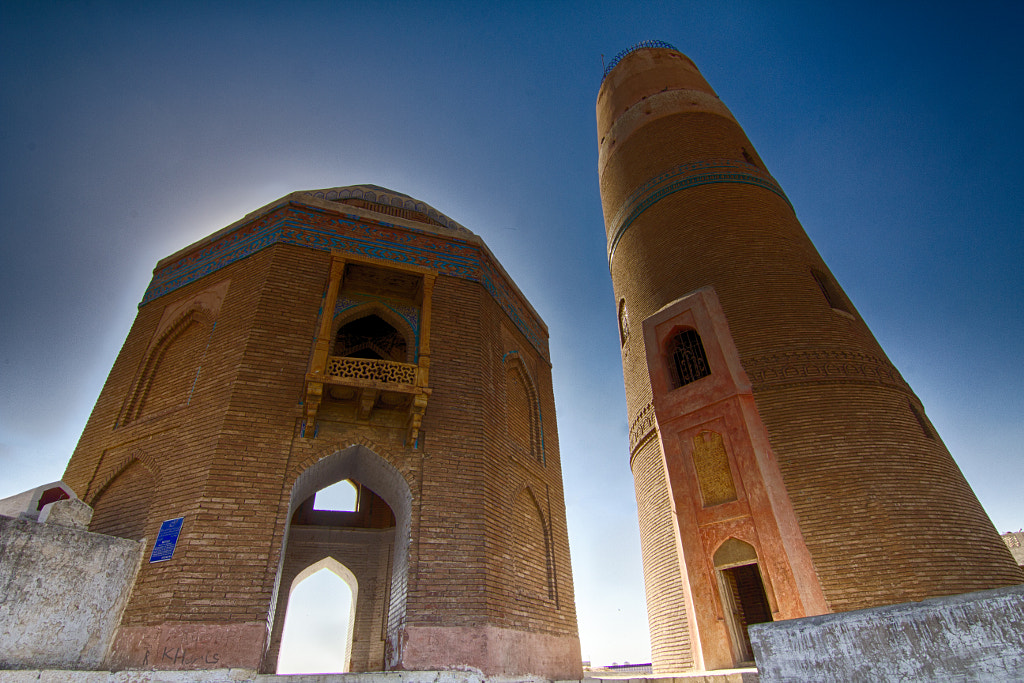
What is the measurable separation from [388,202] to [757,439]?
6167 millimetres

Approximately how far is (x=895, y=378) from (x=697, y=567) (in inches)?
150

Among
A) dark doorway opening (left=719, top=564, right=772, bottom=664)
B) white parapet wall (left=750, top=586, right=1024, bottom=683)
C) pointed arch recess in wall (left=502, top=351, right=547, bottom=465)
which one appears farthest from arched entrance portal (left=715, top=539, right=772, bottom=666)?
white parapet wall (left=750, top=586, right=1024, bottom=683)

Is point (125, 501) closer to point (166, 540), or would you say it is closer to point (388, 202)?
point (166, 540)

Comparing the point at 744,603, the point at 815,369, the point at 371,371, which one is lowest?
the point at 744,603

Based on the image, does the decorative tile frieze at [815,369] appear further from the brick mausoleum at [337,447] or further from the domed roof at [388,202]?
the domed roof at [388,202]

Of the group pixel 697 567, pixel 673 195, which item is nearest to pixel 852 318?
pixel 673 195

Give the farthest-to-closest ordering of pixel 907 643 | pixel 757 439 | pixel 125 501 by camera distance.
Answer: pixel 757 439, pixel 125 501, pixel 907 643

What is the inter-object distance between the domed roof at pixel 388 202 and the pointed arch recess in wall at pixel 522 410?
2.13 metres

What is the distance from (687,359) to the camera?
27.6 ft

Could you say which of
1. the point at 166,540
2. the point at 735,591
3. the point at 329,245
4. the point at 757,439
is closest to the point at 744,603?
the point at 735,591

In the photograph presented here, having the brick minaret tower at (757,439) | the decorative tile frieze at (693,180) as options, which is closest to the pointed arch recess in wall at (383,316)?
the brick minaret tower at (757,439)

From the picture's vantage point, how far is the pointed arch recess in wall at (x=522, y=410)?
24.6 feet

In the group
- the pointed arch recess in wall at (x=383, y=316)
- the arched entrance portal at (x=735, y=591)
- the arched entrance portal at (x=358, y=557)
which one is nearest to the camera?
the arched entrance portal at (x=735, y=591)

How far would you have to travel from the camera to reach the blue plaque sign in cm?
492
